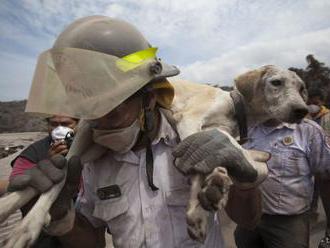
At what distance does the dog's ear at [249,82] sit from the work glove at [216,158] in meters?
0.61

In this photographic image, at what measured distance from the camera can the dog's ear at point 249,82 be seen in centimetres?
179

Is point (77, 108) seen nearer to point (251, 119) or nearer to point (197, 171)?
point (197, 171)

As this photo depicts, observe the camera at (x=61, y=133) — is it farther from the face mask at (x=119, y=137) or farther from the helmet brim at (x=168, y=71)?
the helmet brim at (x=168, y=71)

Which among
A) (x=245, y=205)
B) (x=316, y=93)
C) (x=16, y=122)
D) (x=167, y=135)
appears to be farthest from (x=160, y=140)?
(x=16, y=122)

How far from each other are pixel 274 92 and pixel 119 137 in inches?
30.5

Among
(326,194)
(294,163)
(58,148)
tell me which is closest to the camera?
(58,148)

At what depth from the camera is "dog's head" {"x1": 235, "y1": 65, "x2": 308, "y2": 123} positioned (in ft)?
4.98

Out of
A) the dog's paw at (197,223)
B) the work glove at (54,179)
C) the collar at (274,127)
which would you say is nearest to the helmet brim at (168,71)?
the work glove at (54,179)

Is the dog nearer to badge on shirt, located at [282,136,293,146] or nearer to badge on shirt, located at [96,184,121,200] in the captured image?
badge on shirt, located at [96,184,121,200]

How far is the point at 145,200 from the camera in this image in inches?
61.8

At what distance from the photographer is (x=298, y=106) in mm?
1485

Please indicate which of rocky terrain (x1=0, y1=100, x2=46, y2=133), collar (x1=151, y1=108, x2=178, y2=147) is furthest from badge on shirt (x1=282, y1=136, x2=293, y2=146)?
rocky terrain (x1=0, y1=100, x2=46, y2=133)

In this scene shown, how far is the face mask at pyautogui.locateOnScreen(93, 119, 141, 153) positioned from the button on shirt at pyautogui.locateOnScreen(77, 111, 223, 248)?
0.07 m

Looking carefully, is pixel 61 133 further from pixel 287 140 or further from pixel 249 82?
pixel 287 140
